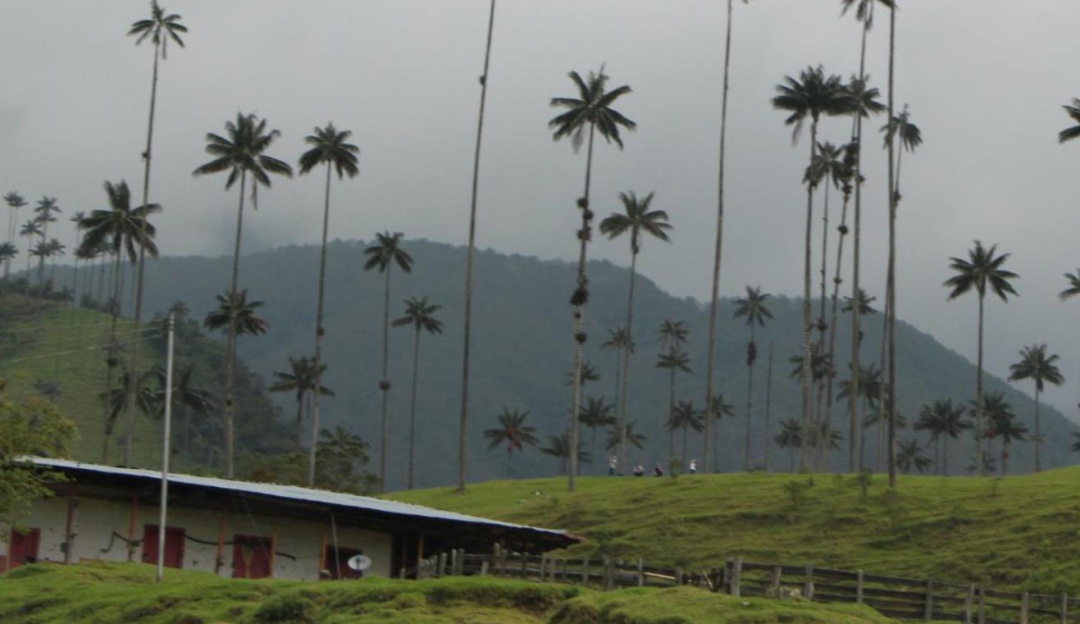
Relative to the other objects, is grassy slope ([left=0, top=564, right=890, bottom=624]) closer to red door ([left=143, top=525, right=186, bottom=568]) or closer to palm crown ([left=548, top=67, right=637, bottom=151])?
red door ([left=143, top=525, right=186, bottom=568])

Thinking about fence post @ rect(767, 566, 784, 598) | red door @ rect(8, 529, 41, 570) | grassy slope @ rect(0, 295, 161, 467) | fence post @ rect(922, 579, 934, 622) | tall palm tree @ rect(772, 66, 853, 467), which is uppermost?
tall palm tree @ rect(772, 66, 853, 467)

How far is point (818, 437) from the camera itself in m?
121

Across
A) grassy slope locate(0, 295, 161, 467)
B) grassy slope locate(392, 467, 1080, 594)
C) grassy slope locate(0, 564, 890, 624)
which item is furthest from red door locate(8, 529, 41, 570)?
grassy slope locate(0, 295, 161, 467)

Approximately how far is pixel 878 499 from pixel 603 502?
55.8 ft

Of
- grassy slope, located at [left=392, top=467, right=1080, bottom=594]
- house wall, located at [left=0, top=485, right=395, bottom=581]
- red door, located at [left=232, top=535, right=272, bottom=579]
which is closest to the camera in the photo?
house wall, located at [left=0, top=485, right=395, bottom=581]

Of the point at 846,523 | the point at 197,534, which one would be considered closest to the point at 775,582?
the point at 197,534

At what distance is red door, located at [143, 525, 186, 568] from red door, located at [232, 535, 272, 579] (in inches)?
70.3

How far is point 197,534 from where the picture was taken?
2100 inches

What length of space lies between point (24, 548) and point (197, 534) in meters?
5.65

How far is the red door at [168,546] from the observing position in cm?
5300

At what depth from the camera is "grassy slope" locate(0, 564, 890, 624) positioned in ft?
102

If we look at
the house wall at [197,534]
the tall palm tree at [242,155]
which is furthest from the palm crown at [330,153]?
the house wall at [197,534]

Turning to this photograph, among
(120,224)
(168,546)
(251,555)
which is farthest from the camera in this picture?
(120,224)

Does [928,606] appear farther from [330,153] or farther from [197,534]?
[330,153]
